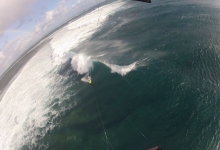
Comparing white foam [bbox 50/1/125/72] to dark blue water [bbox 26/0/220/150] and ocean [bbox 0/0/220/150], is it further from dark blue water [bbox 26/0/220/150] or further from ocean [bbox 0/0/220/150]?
dark blue water [bbox 26/0/220/150]

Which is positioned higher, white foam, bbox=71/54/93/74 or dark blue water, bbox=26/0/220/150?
white foam, bbox=71/54/93/74

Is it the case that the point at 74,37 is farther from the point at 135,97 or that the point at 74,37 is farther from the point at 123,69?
the point at 135,97

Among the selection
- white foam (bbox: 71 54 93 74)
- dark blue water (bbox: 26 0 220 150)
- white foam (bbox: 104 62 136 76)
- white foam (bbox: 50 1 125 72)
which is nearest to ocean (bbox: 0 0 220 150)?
white foam (bbox: 71 54 93 74)

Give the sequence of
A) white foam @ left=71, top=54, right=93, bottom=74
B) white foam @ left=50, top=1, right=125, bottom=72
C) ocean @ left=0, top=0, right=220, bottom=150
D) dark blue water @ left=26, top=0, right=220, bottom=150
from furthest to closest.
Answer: white foam @ left=50, top=1, right=125, bottom=72, white foam @ left=71, top=54, right=93, bottom=74, ocean @ left=0, top=0, right=220, bottom=150, dark blue water @ left=26, top=0, right=220, bottom=150

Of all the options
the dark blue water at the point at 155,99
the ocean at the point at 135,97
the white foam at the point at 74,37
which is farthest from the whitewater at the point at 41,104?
the white foam at the point at 74,37

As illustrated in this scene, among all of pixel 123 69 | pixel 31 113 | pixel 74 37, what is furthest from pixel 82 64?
pixel 74 37

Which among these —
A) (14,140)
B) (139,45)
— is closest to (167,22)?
(139,45)
